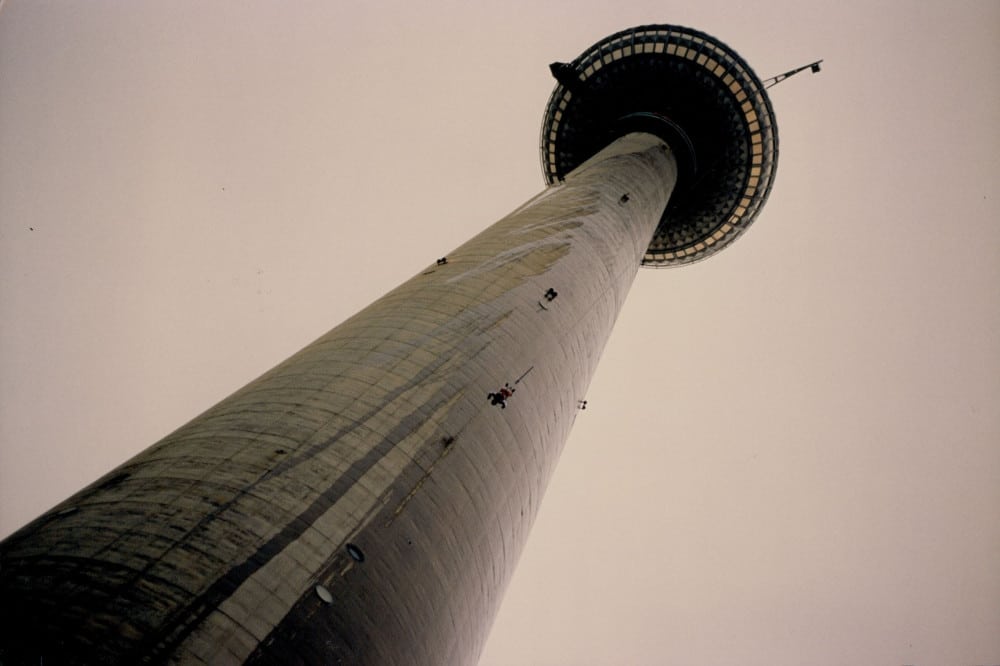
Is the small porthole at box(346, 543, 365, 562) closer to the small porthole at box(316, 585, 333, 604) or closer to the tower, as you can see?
the tower

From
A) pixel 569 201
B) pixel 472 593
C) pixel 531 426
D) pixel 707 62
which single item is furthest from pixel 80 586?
pixel 707 62

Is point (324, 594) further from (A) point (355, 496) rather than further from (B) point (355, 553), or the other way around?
(A) point (355, 496)

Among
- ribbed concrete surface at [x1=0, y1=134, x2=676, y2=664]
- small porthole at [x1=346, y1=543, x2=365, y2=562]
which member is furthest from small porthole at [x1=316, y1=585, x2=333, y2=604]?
small porthole at [x1=346, y1=543, x2=365, y2=562]

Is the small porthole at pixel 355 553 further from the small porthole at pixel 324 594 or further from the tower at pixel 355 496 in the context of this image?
the small porthole at pixel 324 594

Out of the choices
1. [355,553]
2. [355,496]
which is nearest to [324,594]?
[355,553]

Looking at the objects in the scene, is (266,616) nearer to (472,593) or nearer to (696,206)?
(472,593)

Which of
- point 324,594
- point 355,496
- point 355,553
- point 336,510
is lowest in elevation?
point 324,594

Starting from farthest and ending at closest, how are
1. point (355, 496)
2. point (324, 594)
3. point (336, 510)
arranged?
1. point (355, 496)
2. point (336, 510)
3. point (324, 594)

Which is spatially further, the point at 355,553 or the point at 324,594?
the point at 355,553
